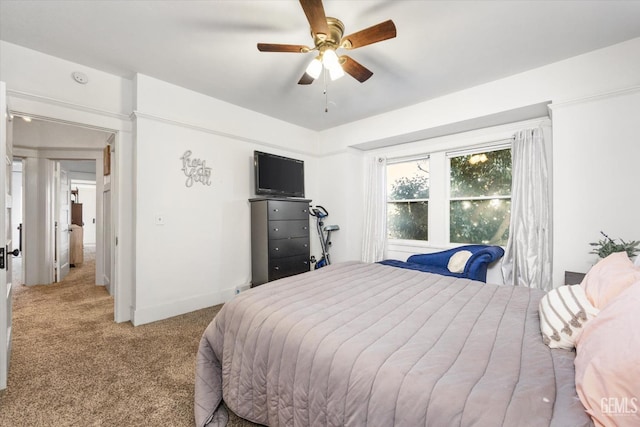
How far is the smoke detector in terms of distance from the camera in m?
2.59

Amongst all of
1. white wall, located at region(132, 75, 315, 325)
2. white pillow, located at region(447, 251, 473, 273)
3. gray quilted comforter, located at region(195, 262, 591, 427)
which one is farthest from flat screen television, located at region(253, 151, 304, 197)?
white pillow, located at region(447, 251, 473, 273)

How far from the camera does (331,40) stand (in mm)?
1870

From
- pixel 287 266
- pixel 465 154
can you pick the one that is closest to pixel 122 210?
pixel 287 266

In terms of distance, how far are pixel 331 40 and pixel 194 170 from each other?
7.20 ft

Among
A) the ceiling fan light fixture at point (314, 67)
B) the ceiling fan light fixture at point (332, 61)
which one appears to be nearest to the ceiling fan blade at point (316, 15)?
the ceiling fan light fixture at point (332, 61)

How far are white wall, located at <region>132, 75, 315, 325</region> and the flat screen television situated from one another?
23cm

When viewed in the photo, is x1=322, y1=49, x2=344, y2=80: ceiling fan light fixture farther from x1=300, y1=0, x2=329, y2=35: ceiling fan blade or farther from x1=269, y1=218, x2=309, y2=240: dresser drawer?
x1=269, y1=218, x2=309, y2=240: dresser drawer

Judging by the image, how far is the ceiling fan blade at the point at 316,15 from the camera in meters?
1.48

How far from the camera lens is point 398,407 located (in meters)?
0.81

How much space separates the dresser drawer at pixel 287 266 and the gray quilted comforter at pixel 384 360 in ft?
5.86

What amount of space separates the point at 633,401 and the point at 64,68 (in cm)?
411

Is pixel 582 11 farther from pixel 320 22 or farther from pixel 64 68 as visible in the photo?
pixel 64 68

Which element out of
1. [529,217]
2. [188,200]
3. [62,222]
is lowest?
[62,222]

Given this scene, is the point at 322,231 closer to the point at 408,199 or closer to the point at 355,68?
the point at 408,199
